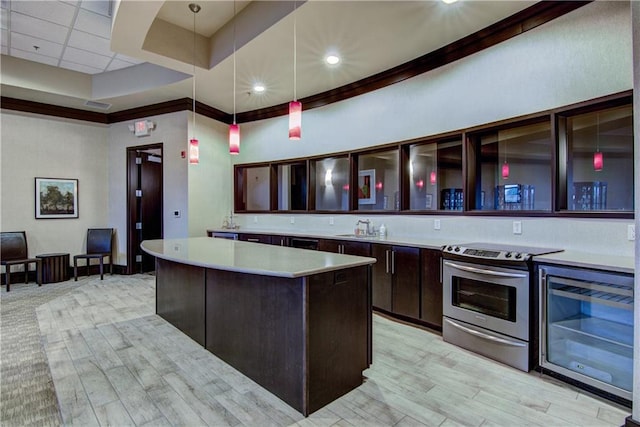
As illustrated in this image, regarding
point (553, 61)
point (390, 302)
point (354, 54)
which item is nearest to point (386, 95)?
point (354, 54)

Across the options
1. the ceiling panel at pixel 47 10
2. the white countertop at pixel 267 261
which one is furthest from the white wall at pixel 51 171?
the white countertop at pixel 267 261

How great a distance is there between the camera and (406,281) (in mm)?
3492

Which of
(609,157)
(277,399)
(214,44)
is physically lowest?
(277,399)

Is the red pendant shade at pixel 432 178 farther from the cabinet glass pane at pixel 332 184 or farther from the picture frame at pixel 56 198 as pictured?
the picture frame at pixel 56 198

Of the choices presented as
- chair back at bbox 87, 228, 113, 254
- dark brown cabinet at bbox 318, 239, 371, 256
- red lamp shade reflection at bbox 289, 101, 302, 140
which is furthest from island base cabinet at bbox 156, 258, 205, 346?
chair back at bbox 87, 228, 113, 254

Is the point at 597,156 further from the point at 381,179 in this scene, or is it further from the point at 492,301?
the point at 381,179

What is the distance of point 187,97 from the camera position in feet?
18.0

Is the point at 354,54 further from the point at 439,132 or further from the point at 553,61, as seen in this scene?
the point at 553,61

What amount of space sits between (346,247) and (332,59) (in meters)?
2.27

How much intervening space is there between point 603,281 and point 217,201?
218 inches

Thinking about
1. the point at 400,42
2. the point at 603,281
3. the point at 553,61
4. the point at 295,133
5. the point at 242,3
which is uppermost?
the point at 242,3

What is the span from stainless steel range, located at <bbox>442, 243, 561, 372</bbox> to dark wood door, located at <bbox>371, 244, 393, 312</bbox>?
72 centimetres

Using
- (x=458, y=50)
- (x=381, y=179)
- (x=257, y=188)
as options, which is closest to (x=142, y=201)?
(x=257, y=188)

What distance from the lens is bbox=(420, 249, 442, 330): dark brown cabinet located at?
10.5 ft
